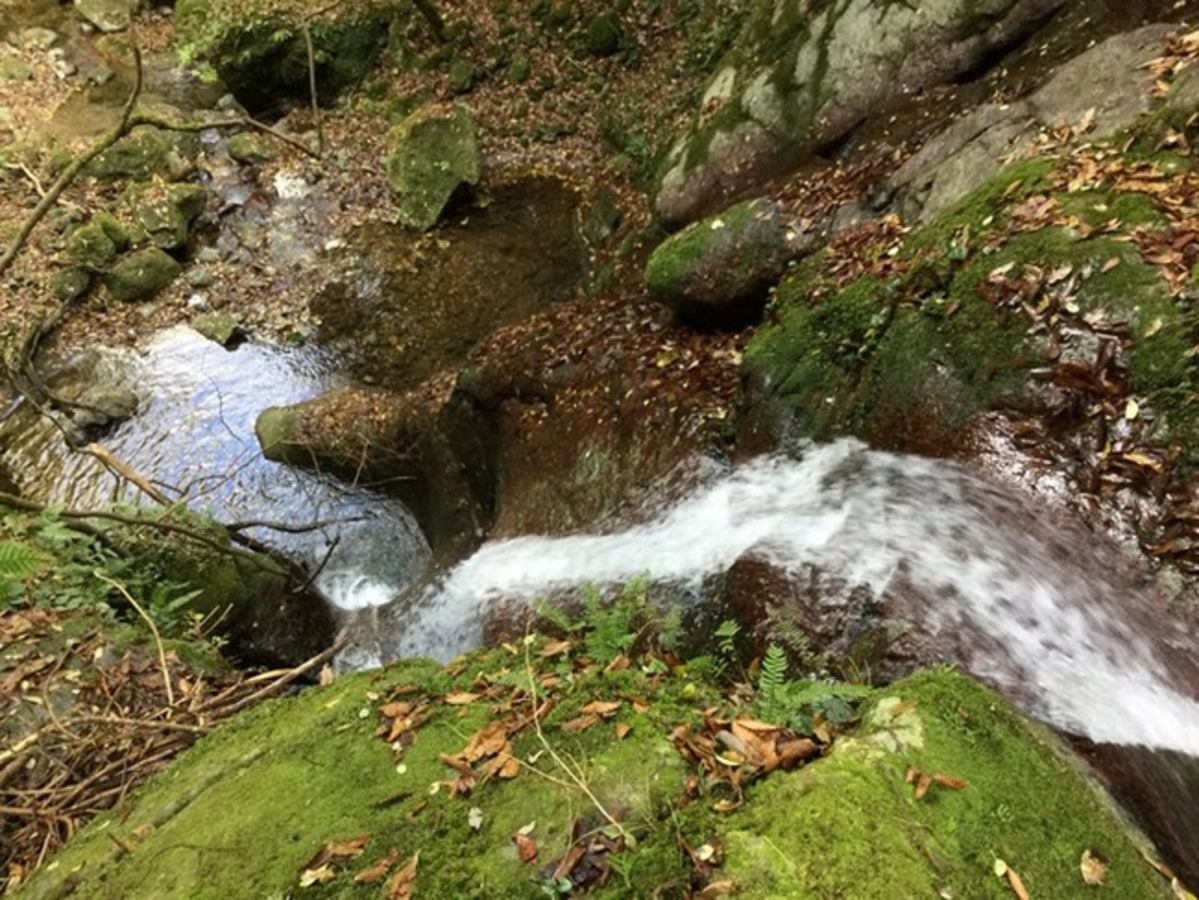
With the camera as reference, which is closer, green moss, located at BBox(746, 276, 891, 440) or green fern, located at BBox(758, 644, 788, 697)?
green fern, located at BBox(758, 644, 788, 697)

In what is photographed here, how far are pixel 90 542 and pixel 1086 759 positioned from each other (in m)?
7.15

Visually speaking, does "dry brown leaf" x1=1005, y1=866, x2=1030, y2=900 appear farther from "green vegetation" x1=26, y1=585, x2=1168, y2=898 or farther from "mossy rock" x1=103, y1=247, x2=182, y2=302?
"mossy rock" x1=103, y1=247, x2=182, y2=302

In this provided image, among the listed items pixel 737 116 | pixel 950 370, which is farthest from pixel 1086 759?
pixel 737 116

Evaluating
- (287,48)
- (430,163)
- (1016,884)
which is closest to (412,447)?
(430,163)

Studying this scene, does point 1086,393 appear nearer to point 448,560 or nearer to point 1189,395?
point 1189,395

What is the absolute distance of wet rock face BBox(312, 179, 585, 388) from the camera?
36.7 ft

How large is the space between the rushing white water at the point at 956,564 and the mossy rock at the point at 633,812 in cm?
77

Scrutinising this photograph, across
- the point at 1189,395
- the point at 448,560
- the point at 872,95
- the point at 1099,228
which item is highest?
the point at 872,95

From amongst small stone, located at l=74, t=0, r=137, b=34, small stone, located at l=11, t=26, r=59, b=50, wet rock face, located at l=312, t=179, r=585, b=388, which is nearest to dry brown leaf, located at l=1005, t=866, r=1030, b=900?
wet rock face, located at l=312, t=179, r=585, b=388

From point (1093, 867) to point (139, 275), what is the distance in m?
14.3

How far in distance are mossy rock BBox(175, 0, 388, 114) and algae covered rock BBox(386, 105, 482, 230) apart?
3.82 meters

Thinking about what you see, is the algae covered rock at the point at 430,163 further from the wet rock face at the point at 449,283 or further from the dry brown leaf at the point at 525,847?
the dry brown leaf at the point at 525,847

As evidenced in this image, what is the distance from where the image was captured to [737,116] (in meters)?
9.76

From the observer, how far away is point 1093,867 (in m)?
2.10
